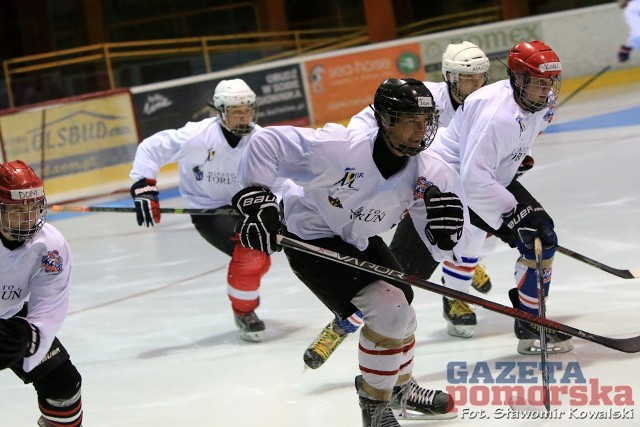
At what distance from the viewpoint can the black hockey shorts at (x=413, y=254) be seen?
375 cm

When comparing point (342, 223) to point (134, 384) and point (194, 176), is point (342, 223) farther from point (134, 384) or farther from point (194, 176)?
point (194, 176)

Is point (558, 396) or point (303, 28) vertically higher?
point (303, 28)

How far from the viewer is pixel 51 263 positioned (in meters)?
2.72

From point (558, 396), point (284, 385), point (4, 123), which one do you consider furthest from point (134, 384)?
point (4, 123)

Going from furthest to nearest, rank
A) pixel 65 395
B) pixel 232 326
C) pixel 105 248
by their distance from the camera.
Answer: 1. pixel 105 248
2. pixel 232 326
3. pixel 65 395

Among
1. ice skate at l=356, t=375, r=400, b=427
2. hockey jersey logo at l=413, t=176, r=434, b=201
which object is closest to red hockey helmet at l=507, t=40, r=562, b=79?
hockey jersey logo at l=413, t=176, r=434, b=201

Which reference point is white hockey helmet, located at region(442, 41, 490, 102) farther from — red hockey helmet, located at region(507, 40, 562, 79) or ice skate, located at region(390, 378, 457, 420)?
ice skate, located at region(390, 378, 457, 420)

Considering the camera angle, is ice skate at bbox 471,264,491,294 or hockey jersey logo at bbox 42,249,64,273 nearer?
hockey jersey logo at bbox 42,249,64,273

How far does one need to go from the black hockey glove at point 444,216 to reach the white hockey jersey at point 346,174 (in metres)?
0.06

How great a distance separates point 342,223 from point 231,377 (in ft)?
3.56

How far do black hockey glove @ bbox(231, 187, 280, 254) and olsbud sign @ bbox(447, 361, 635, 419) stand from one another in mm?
838

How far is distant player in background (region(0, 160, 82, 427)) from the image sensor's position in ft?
8.63

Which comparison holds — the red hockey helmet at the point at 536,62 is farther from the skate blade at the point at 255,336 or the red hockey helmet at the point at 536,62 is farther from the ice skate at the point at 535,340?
the skate blade at the point at 255,336

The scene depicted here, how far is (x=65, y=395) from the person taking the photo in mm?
2746
